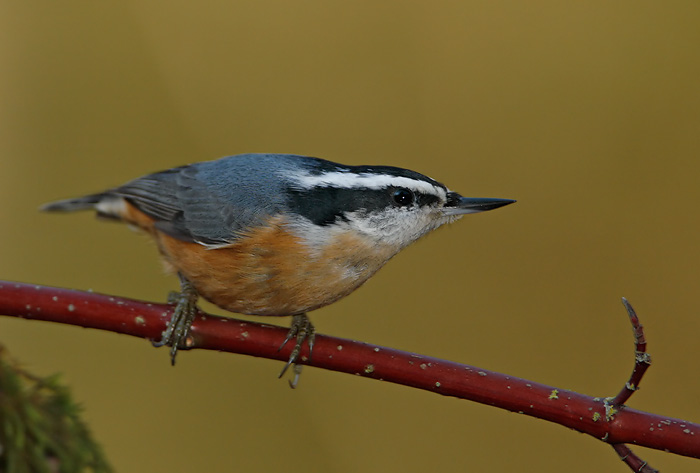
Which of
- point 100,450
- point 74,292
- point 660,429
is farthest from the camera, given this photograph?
point 74,292

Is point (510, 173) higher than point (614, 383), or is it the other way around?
point (510, 173)

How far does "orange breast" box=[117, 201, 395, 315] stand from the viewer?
250 centimetres

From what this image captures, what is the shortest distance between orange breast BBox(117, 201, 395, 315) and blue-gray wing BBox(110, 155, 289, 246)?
0.08 metres

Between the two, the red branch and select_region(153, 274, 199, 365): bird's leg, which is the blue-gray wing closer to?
select_region(153, 274, 199, 365): bird's leg

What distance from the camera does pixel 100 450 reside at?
1.51 m

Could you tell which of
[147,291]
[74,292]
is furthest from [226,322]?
[147,291]

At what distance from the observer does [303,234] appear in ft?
8.31

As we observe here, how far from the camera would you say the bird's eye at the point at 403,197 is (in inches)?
99.9

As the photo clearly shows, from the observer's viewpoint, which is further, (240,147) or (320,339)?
(240,147)

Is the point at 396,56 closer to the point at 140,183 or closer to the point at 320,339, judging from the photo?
the point at 140,183

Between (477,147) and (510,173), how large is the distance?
0.25m

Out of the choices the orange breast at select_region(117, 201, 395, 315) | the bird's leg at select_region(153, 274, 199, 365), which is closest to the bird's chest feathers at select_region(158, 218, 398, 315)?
the orange breast at select_region(117, 201, 395, 315)

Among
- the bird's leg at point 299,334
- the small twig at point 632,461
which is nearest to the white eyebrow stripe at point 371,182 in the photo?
the bird's leg at point 299,334

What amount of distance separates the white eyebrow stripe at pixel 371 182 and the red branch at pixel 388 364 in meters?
0.58
